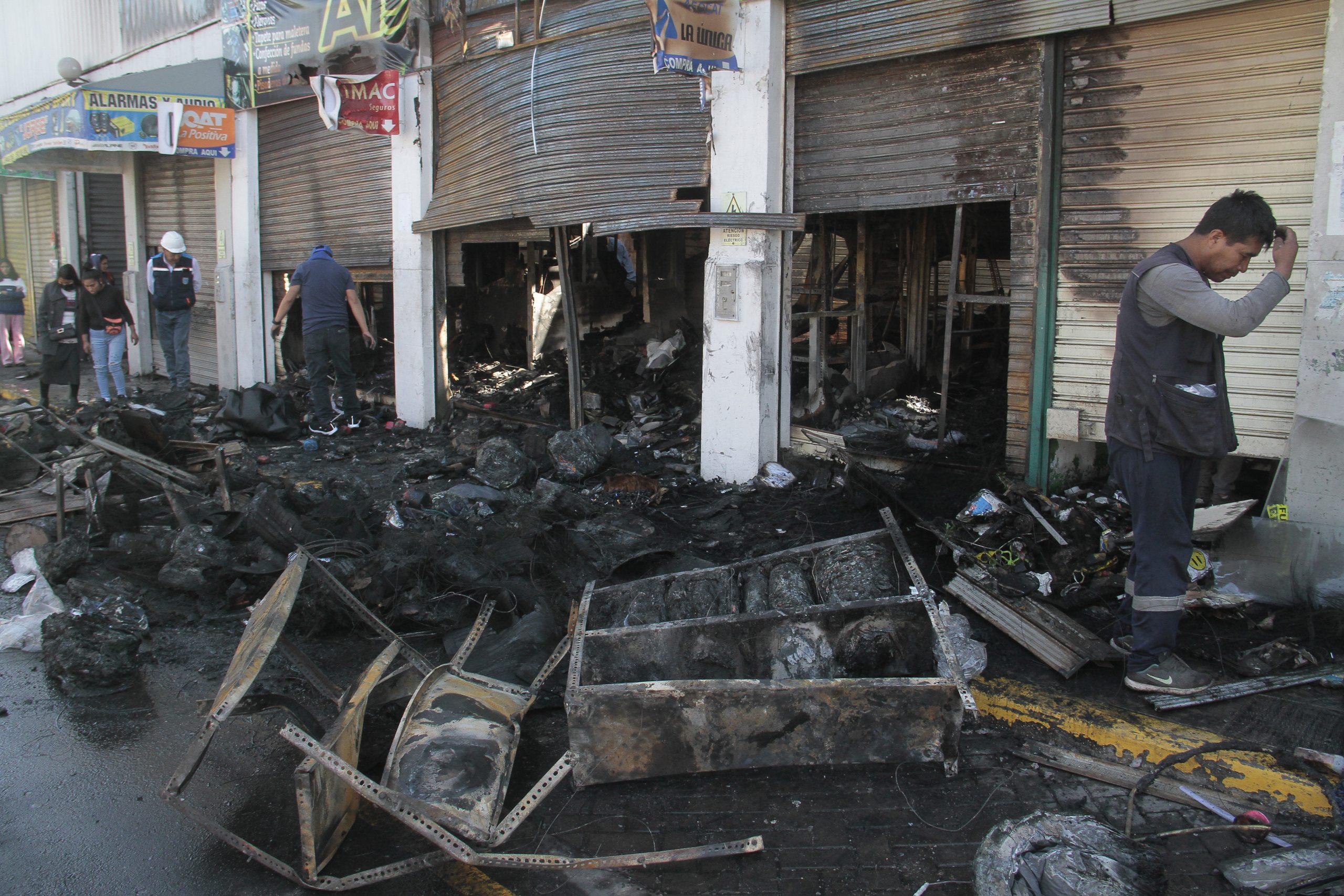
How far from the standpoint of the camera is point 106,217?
17703 mm

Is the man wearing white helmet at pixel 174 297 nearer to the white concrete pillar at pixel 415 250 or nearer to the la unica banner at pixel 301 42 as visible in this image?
the la unica banner at pixel 301 42

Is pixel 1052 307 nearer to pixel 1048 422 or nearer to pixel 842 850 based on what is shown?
pixel 1048 422

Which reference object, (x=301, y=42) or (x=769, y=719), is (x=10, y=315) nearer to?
(x=301, y=42)

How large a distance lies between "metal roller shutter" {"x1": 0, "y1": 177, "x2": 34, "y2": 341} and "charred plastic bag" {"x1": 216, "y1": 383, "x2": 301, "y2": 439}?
12893mm

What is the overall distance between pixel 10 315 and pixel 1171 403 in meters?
18.7

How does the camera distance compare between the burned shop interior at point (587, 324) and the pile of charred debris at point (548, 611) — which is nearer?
the pile of charred debris at point (548, 611)

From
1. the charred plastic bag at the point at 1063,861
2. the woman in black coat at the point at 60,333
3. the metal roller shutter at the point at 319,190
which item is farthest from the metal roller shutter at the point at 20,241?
the charred plastic bag at the point at 1063,861

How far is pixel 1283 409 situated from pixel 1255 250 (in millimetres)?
1867

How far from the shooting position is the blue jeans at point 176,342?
1259cm

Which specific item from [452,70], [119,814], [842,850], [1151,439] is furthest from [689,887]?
[452,70]

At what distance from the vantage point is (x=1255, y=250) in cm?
382

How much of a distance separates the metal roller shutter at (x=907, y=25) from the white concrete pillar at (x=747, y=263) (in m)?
0.24

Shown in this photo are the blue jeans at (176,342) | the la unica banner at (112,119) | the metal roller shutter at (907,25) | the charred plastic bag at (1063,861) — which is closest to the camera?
the charred plastic bag at (1063,861)

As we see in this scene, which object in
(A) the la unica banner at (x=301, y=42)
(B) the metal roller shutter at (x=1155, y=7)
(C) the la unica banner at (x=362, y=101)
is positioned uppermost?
(A) the la unica banner at (x=301, y=42)
